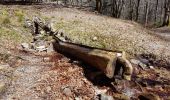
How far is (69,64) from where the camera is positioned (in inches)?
569

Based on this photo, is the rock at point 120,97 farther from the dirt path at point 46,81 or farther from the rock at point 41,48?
the rock at point 41,48

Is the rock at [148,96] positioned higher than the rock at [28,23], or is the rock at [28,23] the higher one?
the rock at [28,23]

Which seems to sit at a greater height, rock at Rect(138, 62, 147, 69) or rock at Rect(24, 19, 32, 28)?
rock at Rect(24, 19, 32, 28)

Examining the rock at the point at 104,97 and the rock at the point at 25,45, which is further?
the rock at the point at 25,45

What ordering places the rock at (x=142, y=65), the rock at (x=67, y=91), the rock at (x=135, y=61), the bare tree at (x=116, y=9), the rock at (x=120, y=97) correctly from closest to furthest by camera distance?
the rock at (x=67, y=91), the rock at (x=120, y=97), the rock at (x=142, y=65), the rock at (x=135, y=61), the bare tree at (x=116, y=9)

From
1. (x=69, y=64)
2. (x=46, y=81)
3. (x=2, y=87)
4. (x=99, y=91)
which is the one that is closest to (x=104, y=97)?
(x=99, y=91)

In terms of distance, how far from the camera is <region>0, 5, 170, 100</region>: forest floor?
1178 cm

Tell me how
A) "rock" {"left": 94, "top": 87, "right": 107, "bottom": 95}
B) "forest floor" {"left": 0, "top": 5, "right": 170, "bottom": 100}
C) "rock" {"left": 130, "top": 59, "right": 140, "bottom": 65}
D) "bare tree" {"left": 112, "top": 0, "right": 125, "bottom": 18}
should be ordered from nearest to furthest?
1. "forest floor" {"left": 0, "top": 5, "right": 170, "bottom": 100}
2. "rock" {"left": 94, "top": 87, "right": 107, "bottom": 95}
3. "rock" {"left": 130, "top": 59, "right": 140, "bottom": 65}
4. "bare tree" {"left": 112, "top": 0, "right": 125, "bottom": 18}

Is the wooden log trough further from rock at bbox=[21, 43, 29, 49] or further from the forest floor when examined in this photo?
rock at bbox=[21, 43, 29, 49]

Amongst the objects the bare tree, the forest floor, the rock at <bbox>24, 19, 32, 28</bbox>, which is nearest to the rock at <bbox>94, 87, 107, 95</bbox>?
the forest floor

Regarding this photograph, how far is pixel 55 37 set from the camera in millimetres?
18375

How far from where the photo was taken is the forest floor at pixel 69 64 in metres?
11.8

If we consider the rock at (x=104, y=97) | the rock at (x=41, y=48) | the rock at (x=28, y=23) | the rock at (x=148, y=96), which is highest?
the rock at (x=28, y=23)

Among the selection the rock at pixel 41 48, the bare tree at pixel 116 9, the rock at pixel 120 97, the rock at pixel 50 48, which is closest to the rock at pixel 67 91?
the rock at pixel 120 97
